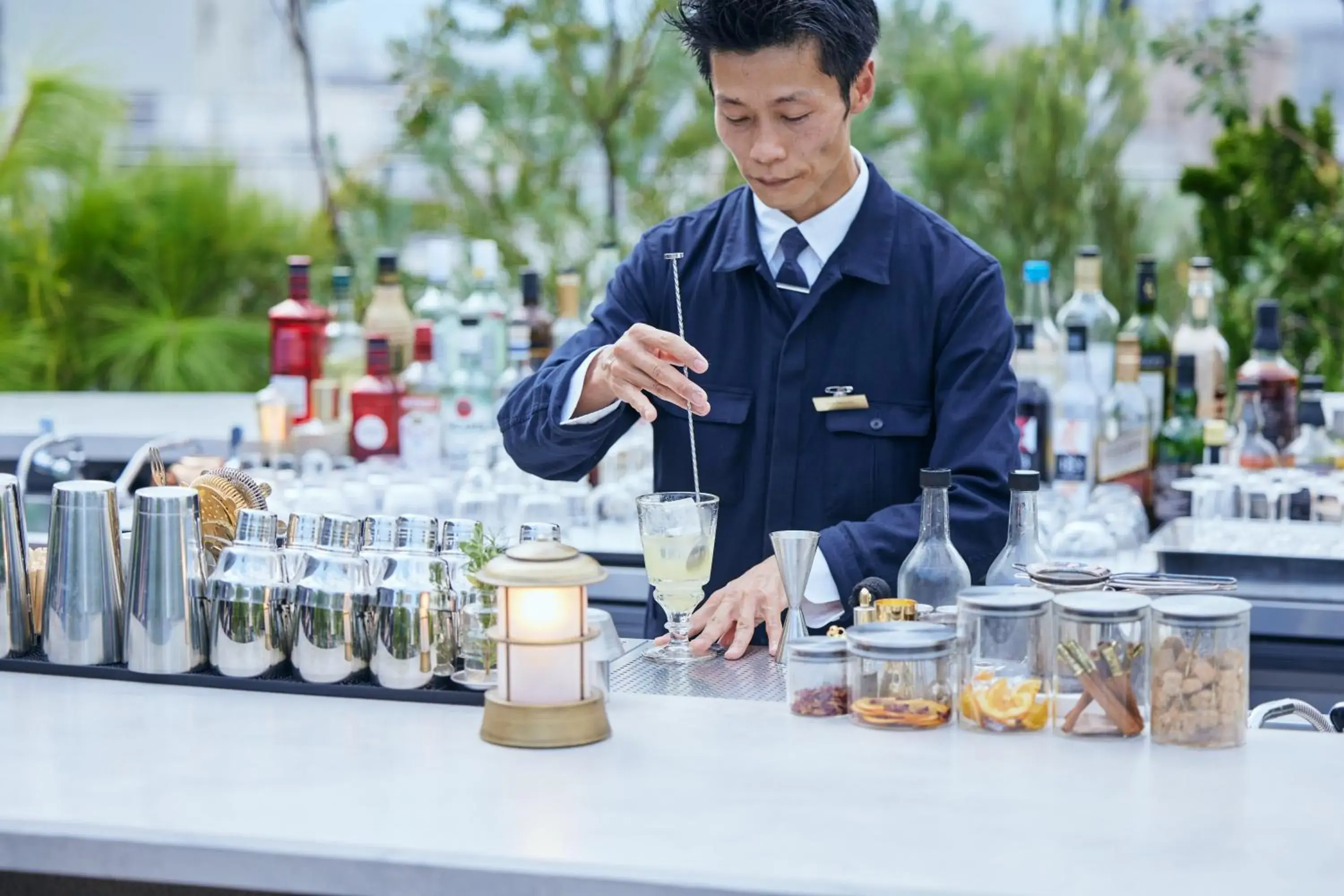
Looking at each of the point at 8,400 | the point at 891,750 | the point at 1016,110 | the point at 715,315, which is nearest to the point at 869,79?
the point at 715,315

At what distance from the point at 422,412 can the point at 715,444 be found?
3.35 ft

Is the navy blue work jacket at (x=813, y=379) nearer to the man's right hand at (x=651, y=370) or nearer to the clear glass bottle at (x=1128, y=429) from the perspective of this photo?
the man's right hand at (x=651, y=370)

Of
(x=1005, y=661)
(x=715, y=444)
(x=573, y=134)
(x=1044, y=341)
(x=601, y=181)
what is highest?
(x=573, y=134)

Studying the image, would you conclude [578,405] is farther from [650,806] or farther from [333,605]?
[650,806]

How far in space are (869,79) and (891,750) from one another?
111cm

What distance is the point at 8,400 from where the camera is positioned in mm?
4266

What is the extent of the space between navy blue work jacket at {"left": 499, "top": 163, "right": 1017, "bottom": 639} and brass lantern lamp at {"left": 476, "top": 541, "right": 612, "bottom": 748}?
2.23ft

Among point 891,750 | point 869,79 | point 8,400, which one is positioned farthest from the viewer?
point 8,400

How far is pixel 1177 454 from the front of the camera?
3297 mm

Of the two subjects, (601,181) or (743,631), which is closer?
(743,631)

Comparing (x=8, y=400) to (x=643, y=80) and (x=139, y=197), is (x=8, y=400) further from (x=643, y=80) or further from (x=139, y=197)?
(x=643, y=80)

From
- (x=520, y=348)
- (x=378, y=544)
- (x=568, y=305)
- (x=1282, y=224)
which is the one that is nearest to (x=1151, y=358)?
(x=1282, y=224)

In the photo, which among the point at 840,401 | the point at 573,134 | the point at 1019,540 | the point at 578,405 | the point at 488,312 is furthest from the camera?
the point at 573,134

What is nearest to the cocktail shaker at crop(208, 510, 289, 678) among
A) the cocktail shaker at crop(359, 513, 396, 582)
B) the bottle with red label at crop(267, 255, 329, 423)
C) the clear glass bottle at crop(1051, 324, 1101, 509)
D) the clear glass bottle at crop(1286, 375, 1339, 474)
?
the cocktail shaker at crop(359, 513, 396, 582)
